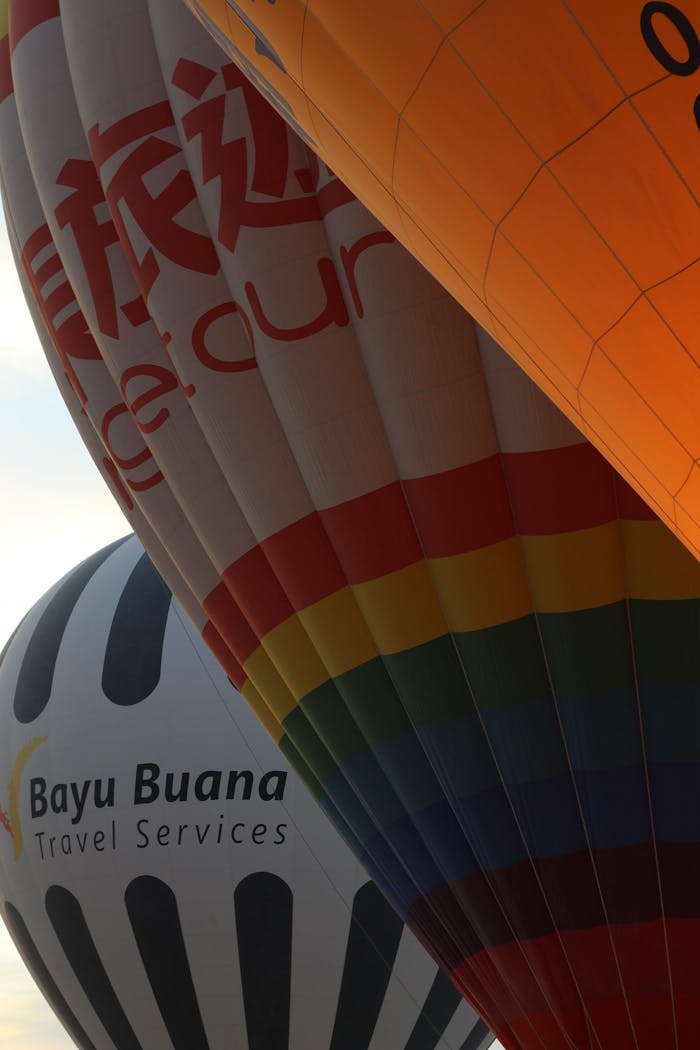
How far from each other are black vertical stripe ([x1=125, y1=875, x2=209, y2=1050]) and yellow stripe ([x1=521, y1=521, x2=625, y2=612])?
6.74 metres

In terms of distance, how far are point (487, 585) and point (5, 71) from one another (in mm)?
4065

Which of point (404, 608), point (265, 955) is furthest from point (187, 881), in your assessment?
point (404, 608)

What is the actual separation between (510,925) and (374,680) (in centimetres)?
119

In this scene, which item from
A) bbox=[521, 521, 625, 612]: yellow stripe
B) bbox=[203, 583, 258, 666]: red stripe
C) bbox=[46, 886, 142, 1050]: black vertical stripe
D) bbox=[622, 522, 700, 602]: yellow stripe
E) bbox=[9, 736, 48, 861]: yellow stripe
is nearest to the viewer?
bbox=[622, 522, 700, 602]: yellow stripe

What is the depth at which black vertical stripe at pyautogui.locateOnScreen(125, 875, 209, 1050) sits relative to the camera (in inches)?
487

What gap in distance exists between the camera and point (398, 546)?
685 centimetres

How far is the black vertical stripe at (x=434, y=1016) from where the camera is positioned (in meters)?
12.3

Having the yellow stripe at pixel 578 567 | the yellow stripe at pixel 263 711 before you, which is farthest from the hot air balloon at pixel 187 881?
the yellow stripe at pixel 578 567

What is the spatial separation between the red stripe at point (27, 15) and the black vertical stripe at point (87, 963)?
23.3 feet

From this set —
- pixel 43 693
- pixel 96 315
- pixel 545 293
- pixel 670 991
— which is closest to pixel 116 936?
pixel 43 693

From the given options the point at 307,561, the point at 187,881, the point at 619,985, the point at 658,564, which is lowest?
the point at 619,985

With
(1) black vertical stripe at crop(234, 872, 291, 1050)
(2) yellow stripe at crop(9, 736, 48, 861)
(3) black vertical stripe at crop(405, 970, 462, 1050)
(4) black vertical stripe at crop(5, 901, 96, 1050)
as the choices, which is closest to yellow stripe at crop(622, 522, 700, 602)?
(1) black vertical stripe at crop(234, 872, 291, 1050)

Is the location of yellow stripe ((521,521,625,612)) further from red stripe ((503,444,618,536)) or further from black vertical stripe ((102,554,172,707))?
black vertical stripe ((102,554,172,707))

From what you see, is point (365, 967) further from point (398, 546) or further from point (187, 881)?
point (398, 546)
